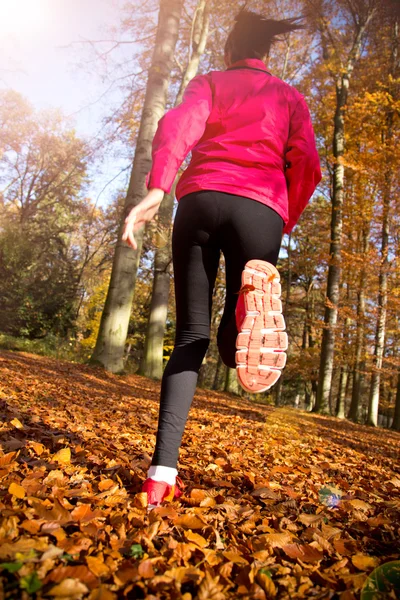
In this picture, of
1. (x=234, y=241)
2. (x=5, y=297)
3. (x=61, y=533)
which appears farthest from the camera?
(x=5, y=297)

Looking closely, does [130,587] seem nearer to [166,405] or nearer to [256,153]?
[166,405]

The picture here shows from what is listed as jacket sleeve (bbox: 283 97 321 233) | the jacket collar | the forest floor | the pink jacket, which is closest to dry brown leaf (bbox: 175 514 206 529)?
the forest floor

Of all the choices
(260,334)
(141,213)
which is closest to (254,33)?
(141,213)

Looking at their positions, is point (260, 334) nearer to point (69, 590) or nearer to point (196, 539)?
point (196, 539)

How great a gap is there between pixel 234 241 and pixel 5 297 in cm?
1339

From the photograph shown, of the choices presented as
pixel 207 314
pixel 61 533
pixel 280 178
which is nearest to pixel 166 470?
pixel 61 533

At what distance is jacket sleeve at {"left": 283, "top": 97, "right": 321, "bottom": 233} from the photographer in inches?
70.5

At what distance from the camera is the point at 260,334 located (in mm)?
1497

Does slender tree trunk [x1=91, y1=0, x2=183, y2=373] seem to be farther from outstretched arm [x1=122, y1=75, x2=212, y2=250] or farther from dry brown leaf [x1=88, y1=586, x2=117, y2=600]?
dry brown leaf [x1=88, y1=586, x2=117, y2=600]

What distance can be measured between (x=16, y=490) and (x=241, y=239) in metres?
1.29

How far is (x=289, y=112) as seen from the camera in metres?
1.84

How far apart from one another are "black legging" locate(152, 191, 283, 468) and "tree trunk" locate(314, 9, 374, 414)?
9.46m

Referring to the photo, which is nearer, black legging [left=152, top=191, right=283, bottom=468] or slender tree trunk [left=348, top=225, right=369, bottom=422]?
black legging [left=152, top=191, right=283, bottom=468]

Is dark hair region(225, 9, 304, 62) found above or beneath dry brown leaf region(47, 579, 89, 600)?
above
